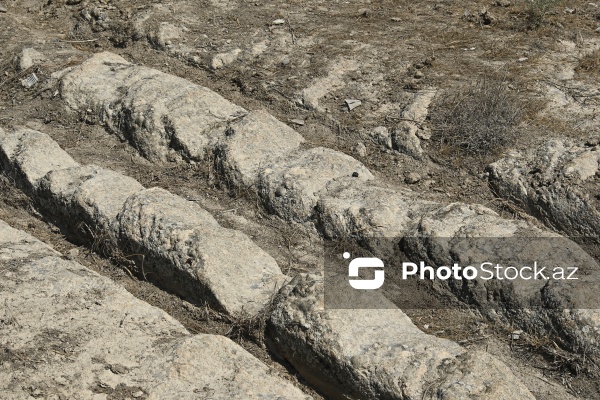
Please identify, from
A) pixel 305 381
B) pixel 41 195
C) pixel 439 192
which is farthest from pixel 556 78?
pixel 41 195

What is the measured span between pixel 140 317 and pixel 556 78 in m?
3.49

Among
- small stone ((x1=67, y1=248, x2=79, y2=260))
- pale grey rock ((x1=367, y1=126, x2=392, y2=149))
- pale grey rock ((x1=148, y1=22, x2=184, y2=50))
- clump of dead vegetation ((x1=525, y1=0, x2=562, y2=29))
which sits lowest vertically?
small stone ((x1=67, y1=248, x2=79, y2=260))

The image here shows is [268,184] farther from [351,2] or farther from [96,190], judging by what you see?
[351,2]

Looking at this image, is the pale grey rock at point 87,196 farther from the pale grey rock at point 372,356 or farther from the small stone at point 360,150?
the small stone at point 360,150

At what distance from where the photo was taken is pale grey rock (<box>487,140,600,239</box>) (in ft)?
16.6

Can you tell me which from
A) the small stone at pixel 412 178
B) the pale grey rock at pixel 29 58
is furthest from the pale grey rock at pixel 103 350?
the pale grey rock at pixel 29 58

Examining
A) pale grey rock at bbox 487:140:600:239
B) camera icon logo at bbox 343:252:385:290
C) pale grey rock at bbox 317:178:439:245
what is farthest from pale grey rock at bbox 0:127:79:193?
pale grey rock at bbox 487:140:600:239

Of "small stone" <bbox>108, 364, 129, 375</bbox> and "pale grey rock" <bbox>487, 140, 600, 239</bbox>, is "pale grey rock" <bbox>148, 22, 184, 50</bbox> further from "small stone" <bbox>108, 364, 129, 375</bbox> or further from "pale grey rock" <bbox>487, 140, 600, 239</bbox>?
"small stone" <bbox>108, 364, 129, 375</bbox>

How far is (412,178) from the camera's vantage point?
5613mm

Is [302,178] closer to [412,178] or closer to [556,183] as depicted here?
[412,178]

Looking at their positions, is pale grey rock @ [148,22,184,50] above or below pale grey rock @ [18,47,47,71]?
above

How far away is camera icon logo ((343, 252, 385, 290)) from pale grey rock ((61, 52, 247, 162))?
1.49m

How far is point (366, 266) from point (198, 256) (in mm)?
964

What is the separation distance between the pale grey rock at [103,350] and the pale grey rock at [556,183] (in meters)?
1.95
